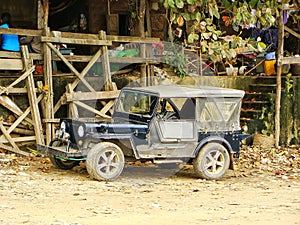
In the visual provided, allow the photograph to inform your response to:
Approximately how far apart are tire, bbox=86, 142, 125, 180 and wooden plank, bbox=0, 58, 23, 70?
3.85 metres

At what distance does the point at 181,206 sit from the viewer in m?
7.98

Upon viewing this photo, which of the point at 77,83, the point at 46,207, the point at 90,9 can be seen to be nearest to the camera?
the point at 46,207

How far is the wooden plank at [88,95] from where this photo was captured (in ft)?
41.8

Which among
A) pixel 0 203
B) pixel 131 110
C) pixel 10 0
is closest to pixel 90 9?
pixel 10 0

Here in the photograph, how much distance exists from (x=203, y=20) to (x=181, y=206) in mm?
6854

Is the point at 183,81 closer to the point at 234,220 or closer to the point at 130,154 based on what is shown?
the point at 130,154

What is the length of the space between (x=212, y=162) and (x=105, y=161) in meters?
2.00

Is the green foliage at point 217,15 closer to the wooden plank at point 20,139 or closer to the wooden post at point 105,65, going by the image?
the wooden post at point 105,65

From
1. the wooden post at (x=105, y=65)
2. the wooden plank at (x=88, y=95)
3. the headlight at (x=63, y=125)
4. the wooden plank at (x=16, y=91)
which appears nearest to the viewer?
the headlight at (x=63, y=125)

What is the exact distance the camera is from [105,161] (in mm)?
9477

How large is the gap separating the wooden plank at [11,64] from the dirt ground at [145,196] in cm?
203

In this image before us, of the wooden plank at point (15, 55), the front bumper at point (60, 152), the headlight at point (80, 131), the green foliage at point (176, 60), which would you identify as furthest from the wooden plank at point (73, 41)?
the headlight at point (80, 131)

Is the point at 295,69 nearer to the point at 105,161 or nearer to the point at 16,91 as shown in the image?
the point at 16,91

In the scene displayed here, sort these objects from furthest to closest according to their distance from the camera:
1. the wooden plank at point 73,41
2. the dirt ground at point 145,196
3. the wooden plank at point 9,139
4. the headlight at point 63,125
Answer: the wooden plank at point 73,41 → the wooden plank at point 9,139 → the headlight at point 63,125 → the dirt ground at point 145,196
